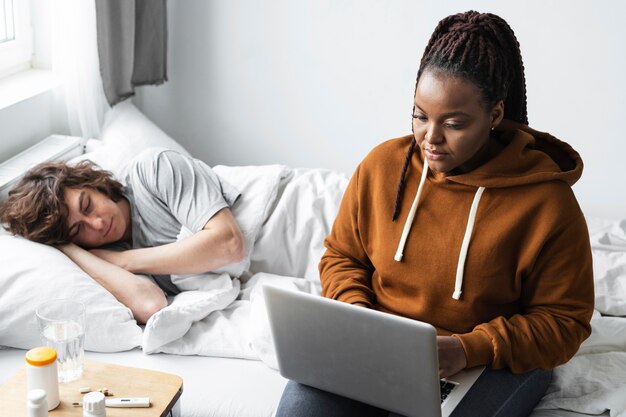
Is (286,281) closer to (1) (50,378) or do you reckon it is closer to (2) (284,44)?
(1) (50,378)

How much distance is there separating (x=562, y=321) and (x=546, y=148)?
323 mm

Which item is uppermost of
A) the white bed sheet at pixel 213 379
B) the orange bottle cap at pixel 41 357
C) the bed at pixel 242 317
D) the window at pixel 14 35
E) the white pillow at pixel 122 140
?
the window at pixel 14 35

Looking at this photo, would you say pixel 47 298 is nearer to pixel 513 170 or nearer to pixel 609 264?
pixel 513 170

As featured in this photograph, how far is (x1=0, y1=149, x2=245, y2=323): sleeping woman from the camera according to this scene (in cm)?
183

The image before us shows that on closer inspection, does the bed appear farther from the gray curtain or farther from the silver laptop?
the gray curtain

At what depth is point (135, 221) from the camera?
198 cm

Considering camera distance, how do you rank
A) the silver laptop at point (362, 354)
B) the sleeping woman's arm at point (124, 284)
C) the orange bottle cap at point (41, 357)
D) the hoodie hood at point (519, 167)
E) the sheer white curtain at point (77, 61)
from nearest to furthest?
the silver laptop at point (362, 354) < the orange bottle cap at point (41, 357) < the hoodie hood at point (519, 167) < the sleeping woman's arm at point (124, 284) < the sheer white curtain at point (77, 61)

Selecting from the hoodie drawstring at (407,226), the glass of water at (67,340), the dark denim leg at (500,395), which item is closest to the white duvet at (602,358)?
the dark denim leg at (500,395)

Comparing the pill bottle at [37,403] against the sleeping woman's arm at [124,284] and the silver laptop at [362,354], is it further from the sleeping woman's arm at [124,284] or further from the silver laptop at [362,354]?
the sleeping woman's arm at [124,284]

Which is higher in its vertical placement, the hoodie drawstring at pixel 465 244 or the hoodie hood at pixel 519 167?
the hoodie hood at pixel 519 167

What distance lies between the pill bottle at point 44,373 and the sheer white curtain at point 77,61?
1.15 meters

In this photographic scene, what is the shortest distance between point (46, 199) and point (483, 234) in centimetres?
99

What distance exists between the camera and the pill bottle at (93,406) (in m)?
1.29

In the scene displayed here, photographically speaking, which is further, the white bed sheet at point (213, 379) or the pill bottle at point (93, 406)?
the white bed sheet at point (213, 379)
